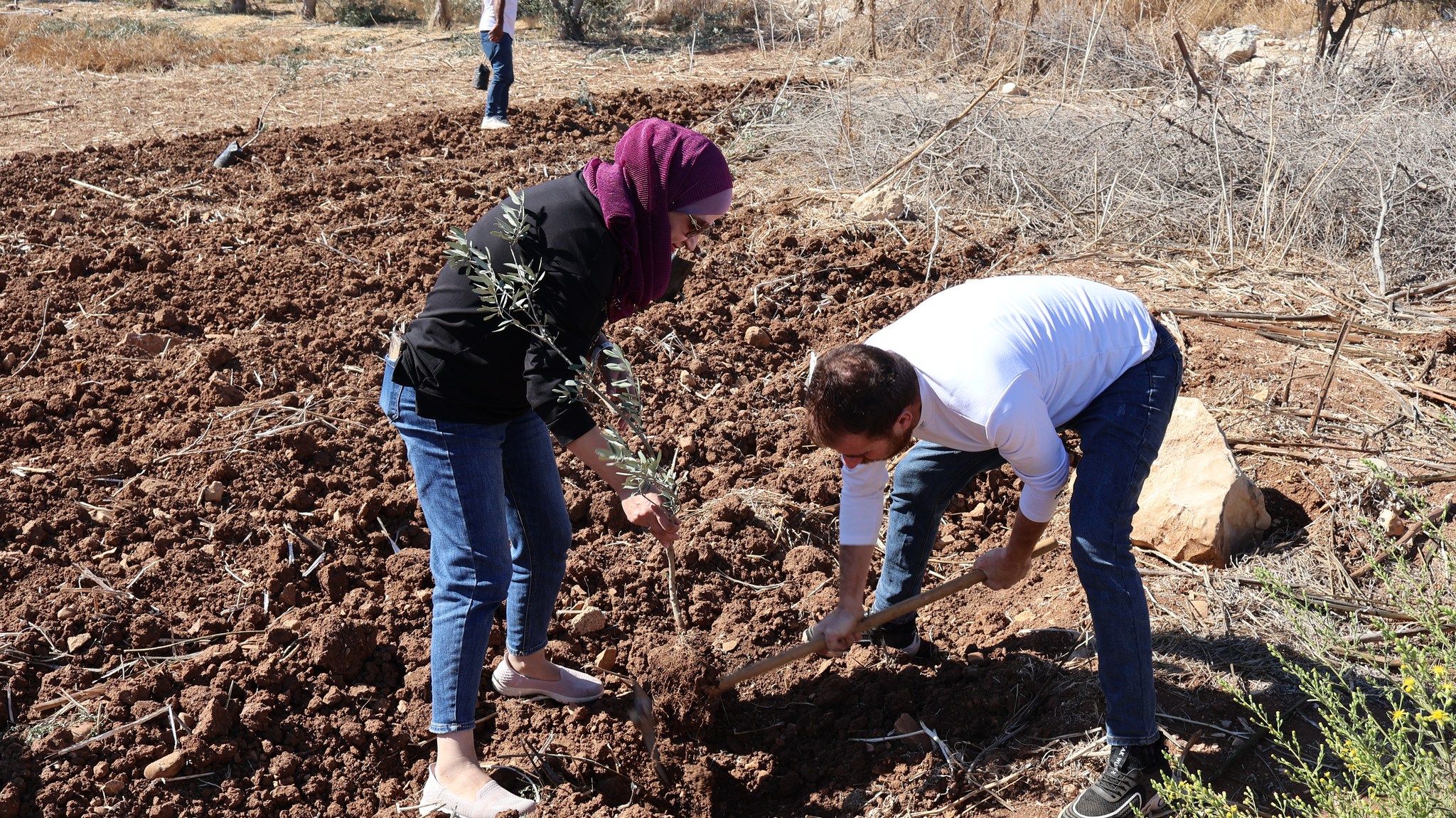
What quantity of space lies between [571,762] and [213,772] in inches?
38.3

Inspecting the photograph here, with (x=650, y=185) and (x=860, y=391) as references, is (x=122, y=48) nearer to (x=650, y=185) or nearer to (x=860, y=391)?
(x=650, y=185)

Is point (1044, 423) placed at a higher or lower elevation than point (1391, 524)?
higher

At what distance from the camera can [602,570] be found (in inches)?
140

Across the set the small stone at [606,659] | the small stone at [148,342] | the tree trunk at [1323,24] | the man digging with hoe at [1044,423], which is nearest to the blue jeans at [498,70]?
the small stone at [148,342]

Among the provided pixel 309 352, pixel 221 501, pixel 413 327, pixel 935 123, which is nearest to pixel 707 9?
pixel 935 123

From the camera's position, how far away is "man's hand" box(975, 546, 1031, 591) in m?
2.58

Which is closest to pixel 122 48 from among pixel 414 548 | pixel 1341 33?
pixel 414 548

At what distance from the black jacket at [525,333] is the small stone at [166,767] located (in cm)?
127

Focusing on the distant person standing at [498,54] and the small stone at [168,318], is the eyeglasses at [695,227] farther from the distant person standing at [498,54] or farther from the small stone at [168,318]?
the distant person standing at [498,54]

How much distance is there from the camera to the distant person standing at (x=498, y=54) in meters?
7.79

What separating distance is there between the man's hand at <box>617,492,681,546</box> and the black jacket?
8.4 inches

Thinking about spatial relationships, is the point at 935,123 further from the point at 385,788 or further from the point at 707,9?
the point at 707,9

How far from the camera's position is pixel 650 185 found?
7.47ft

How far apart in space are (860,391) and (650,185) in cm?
66
